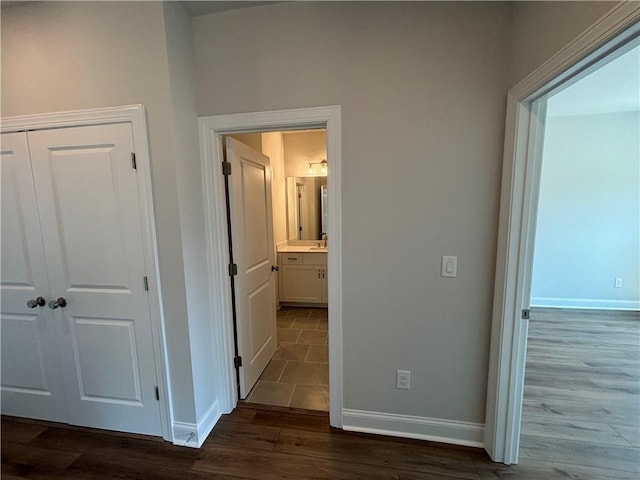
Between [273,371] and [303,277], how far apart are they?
5.41 feet

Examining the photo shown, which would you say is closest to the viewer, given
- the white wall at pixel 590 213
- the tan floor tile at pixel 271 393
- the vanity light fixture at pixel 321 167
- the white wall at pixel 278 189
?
the tan floor tile at pixel 271 393

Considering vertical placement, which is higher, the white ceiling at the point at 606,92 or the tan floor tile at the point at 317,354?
the white ceiling at the point at 606,92

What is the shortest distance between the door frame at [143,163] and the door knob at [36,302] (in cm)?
78

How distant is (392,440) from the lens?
5.91ft

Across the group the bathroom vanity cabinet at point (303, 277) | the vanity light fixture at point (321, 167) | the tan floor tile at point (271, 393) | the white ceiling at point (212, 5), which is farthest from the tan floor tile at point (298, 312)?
the white ceiling at point (212, 5)

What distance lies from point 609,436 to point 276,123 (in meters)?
2.97

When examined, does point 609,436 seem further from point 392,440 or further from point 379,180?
point 379,180

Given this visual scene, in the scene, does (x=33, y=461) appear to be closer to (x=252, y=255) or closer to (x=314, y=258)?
(x=252, y=255)

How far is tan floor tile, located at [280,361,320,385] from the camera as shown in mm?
2425

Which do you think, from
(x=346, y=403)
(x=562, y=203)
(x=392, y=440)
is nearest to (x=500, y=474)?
(x=392, y=440)

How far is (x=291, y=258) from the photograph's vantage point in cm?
404

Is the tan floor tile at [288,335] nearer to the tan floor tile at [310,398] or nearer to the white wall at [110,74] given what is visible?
the tan floor tile at [310,398]

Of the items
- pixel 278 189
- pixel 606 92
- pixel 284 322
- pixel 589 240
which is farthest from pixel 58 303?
pixel 589 240

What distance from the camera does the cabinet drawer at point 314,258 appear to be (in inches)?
156
